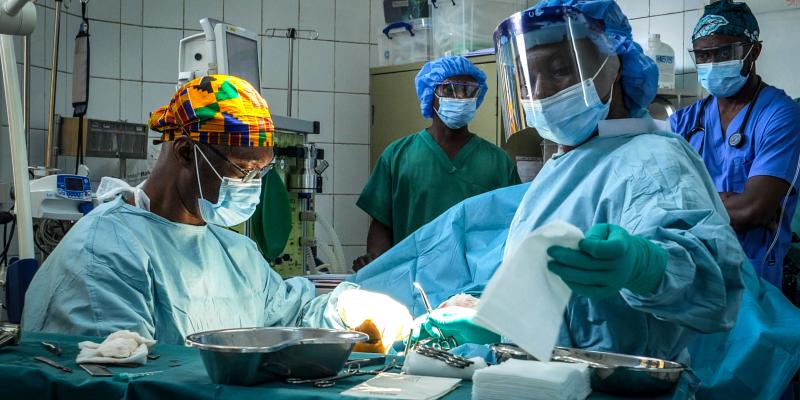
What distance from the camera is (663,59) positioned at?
14.1ft

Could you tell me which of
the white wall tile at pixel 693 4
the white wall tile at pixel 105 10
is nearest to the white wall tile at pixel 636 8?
the white wall tile at pixel 693 4

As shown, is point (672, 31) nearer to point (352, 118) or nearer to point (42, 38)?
point (352, 118)

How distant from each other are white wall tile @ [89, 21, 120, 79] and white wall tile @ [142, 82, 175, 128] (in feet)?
0.62

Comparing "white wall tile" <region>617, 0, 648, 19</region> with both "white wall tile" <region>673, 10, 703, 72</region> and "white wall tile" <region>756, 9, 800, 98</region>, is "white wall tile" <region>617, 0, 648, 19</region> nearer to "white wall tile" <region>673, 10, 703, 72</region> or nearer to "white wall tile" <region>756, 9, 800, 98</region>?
"white wall tile" <region>673, 10, 703, 72</region>

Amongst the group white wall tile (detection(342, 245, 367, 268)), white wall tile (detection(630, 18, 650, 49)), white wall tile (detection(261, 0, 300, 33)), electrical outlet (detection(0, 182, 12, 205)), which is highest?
white wall tile (detection(261, 0, 300, 33))

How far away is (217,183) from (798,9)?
10.3 feet

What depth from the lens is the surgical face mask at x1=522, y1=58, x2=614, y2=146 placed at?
1808 millimetres

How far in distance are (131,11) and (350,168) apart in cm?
165

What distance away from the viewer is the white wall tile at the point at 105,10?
15.9 ft

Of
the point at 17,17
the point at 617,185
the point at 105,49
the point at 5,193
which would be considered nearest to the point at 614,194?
the point at 617,185

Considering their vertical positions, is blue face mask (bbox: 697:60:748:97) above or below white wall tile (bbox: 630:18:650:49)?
below

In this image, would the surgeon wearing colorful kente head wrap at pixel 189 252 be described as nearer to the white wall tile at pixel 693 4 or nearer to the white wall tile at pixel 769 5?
the white wall tile at pixel 769 5

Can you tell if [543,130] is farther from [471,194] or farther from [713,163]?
[471,194]

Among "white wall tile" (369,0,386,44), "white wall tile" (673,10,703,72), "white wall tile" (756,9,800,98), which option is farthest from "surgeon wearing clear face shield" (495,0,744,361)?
"white wall tile" (369,0,386,44)
